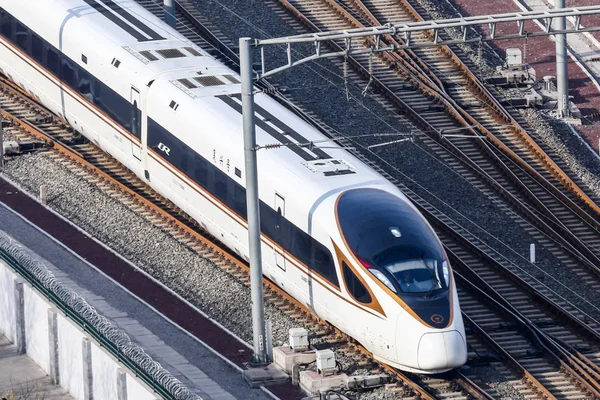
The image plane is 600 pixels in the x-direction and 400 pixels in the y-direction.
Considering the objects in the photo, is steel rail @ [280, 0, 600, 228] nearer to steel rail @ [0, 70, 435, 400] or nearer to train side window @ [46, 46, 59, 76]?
steel rail @ [0, 70, 435, 400]

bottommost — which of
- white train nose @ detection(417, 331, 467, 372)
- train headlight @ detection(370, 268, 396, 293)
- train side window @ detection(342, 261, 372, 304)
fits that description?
white train nose @ detection(417, 331, 467, 372)

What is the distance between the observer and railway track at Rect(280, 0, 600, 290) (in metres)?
38.7

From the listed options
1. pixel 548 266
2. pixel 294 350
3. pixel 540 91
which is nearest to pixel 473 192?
pixel 548 266

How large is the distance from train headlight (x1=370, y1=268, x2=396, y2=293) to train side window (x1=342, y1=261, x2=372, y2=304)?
0.40 metres

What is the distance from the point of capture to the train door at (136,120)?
37531 mm

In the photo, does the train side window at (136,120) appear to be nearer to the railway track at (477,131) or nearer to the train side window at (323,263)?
the railway track at (477,131)

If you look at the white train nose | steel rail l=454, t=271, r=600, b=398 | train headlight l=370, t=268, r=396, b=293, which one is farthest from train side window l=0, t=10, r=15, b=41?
the white train nose

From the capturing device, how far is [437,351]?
2952cm

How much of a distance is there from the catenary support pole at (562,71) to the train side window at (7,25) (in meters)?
15.5

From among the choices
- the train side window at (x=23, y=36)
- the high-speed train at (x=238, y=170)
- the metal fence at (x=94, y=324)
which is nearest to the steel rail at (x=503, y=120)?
the high-speed train at (x=238, y=170)

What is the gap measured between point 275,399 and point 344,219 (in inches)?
158

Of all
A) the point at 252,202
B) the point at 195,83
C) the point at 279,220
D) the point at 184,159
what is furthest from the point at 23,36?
the point at 252,202

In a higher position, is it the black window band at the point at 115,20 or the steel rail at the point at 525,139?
the black window band at the point at 115,20

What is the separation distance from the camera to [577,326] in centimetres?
3384
